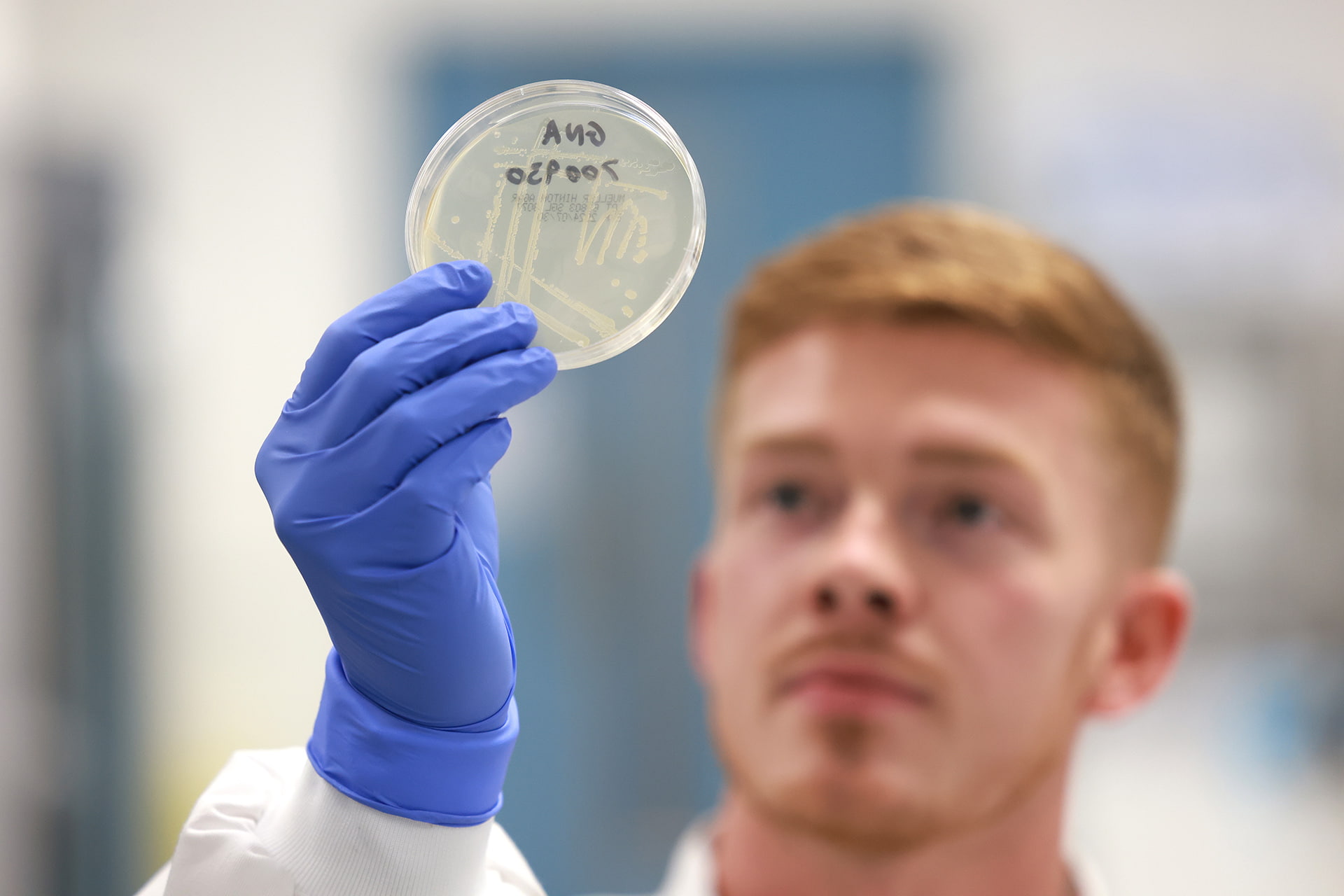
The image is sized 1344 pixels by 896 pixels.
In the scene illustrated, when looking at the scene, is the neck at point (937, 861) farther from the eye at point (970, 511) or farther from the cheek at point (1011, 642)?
the eye at point (970, 511)

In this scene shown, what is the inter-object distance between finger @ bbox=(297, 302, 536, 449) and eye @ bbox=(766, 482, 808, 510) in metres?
0.57

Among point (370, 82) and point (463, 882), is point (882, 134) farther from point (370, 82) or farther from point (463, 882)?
point (463, 882)

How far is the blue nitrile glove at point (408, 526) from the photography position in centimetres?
98

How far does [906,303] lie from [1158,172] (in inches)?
102

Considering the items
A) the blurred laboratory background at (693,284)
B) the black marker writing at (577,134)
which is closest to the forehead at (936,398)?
the black marker writing at (577,134)

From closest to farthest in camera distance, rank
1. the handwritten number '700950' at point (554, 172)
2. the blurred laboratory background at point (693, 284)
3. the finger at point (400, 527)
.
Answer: the finger at point (400, 527)
the handwritten number '700950' at point (554, 172)
the blurred laboratory background at point (693, 284)

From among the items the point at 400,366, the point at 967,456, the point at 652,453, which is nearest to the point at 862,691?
the point at 967,456

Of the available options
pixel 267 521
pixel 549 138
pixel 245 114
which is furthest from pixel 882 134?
pixel 549 138

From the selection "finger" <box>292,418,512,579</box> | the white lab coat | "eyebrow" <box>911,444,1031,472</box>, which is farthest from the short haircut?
the white lab coat

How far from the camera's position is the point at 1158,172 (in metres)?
3.61

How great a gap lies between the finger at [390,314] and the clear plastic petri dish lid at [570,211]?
0.28ft

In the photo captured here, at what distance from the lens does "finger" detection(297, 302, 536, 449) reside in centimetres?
100

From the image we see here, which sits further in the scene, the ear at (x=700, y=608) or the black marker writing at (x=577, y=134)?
the ear at (x=700, y=608)

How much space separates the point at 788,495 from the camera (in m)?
1.51
